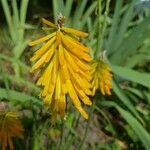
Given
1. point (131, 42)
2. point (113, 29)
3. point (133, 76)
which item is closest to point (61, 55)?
point (133, 76)

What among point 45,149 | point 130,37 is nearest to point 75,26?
point 130,37

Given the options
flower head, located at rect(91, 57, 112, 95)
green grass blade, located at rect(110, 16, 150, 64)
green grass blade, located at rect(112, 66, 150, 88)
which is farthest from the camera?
green grass blade, located at rect(110, 16, 150, 64)

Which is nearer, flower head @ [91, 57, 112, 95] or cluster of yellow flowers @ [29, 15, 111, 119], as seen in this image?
cluster of yellow flowers @ [29, 15, 111, 119]

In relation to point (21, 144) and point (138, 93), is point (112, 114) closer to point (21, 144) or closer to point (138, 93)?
point (138, 93)

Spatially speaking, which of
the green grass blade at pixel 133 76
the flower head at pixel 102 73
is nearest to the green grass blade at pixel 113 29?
the green grass blade at pixel 133 76

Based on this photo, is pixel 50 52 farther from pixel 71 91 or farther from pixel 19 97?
pixel 19 97

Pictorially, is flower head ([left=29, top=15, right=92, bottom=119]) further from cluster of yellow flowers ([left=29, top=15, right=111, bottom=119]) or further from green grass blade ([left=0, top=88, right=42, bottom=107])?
green grass blade ([left=0, top=88, right=42, bottom=107])

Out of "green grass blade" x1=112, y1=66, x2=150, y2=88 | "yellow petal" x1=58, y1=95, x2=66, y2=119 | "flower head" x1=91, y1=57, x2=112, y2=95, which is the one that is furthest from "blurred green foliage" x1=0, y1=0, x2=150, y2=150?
"yellow petal" x1=58, y1=95, x2=66, y2=119

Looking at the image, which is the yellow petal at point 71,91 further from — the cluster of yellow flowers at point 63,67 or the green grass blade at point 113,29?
the green grass blade at point 113,29

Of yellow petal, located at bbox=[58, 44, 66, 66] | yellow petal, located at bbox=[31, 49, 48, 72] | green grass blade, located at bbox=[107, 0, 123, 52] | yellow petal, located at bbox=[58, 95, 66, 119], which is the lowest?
green grass blade, located at bbox=[107, 0, 123, 52]
